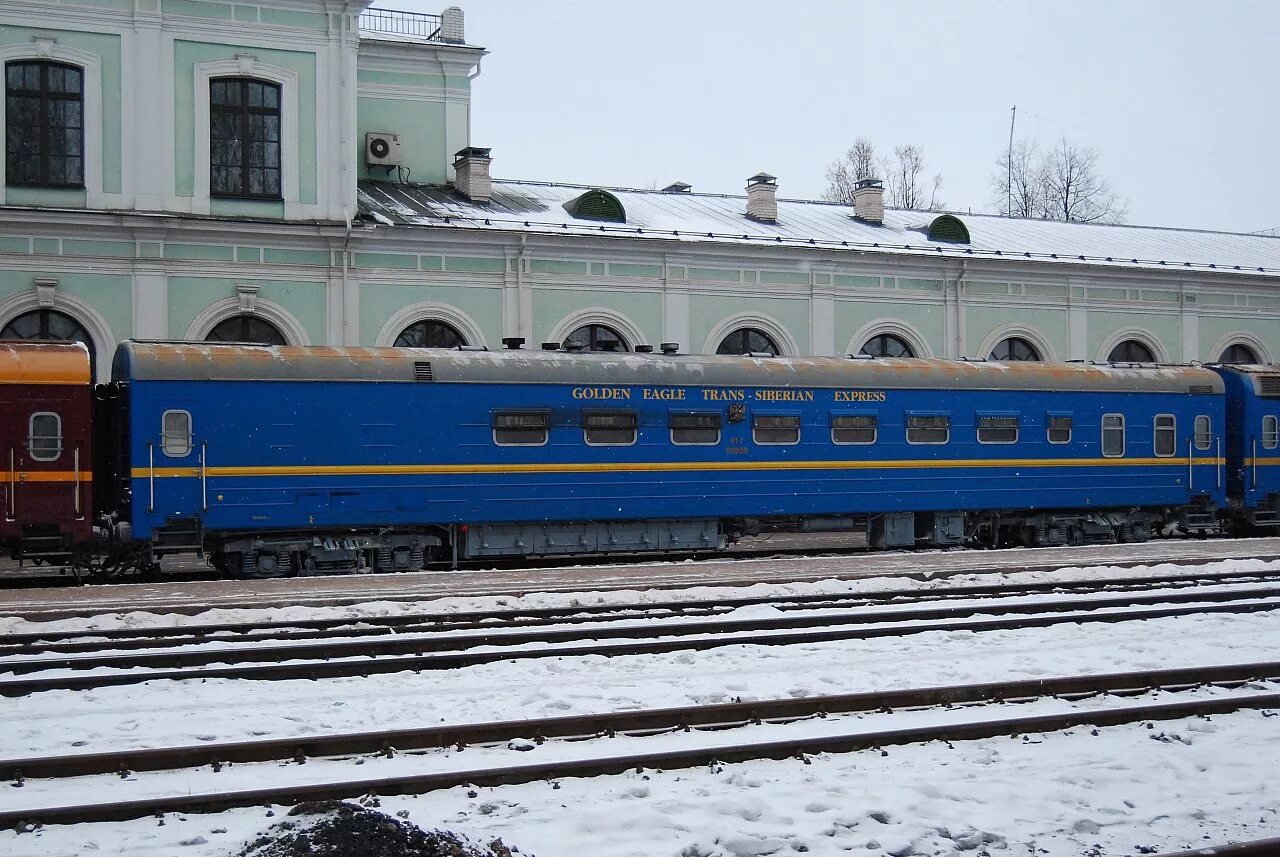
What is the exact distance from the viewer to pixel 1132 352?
34.1 m

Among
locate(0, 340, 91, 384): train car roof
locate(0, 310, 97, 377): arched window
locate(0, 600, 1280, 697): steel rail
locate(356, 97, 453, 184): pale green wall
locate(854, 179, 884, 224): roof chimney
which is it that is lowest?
locate(0, 600, 1280, 697): steel rail

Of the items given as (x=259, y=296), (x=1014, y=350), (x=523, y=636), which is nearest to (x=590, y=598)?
(x=523, y=636)

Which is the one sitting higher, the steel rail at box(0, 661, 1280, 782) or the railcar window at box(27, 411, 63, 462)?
the railcar window at box(27, 411, 63, 462)

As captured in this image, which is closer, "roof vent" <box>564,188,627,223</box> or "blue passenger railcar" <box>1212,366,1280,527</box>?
"blue passenger railcar" <box>1212,366,1280,527</box>

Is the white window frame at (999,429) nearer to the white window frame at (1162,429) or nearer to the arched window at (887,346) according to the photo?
the white window frame at (1162,429)

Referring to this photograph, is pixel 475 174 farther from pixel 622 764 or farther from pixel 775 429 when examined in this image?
pixel 622 764

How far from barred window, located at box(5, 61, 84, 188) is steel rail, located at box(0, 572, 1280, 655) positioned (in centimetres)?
1439

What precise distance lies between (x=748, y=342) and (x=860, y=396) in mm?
8272

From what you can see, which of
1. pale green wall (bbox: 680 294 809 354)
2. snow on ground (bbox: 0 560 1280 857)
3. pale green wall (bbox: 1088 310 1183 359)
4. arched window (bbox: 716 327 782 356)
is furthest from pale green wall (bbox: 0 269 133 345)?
pale green wall (bbox: 1088 310 1183 359)

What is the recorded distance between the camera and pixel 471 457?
63.2ft

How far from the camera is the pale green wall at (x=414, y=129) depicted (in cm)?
3166

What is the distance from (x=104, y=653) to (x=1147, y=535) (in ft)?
65.1

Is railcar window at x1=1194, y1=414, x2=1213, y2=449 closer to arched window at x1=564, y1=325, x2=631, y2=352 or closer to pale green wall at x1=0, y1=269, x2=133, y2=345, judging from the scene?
arched window at x1=564, y1=325, x2=631, y2=352

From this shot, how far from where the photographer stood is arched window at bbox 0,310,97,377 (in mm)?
23562
